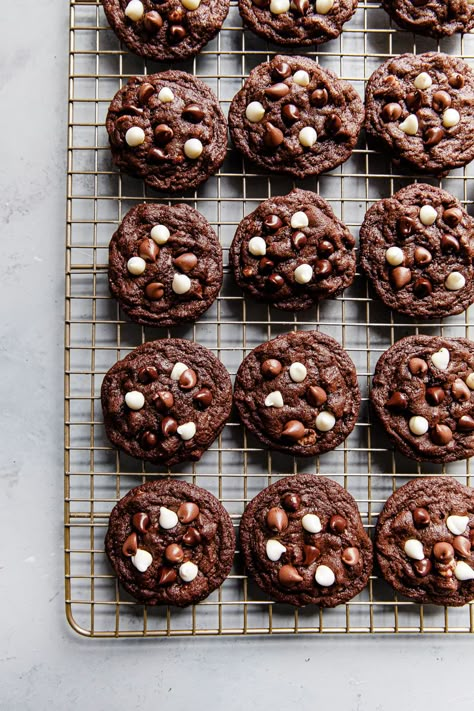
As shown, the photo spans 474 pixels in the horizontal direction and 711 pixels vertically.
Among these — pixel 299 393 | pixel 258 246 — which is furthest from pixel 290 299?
pixel 299 393

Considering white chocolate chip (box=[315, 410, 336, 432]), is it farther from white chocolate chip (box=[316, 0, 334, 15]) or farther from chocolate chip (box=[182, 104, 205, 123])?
white chocolate chip (box=[316, 0, 334, 15])

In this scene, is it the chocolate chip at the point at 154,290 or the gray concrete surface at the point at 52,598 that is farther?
the gray concrete surface at the point at 52,598

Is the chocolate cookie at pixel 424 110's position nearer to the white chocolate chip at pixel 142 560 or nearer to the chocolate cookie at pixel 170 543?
the chocolate cookie at pixel 170 543

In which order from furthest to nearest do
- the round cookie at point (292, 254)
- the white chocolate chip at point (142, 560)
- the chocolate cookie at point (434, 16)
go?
1. the chocolate cookie at point (434, 16)
2. the round cookie at point (292, 254)
3. the white chocolate chip at point (142, 560)

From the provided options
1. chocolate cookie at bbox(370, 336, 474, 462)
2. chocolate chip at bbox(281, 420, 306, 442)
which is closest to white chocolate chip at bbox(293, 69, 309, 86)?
chocolate cookie at bbox(370, 336, 474, 462)

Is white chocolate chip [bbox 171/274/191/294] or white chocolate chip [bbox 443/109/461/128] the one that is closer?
white chocolate chip [bbox 171/274/191/294]

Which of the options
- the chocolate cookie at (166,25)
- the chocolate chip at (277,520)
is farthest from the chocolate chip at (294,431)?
the chocolate cookie at (166,25)

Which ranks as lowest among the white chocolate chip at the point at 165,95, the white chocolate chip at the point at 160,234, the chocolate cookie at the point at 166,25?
the white chocolate chip at the point at 160,234

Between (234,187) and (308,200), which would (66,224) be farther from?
(308,200)

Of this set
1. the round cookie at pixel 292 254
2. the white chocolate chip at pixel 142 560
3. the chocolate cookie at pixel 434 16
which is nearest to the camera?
the white chocolate chip at pixel 142 560
